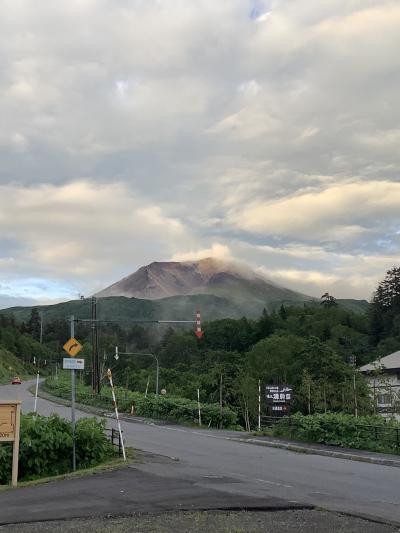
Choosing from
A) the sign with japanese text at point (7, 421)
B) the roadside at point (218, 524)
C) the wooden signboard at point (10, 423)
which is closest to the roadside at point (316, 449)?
the roadside at point (218, 524)

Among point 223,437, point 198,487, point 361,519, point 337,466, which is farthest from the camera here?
point 223,437

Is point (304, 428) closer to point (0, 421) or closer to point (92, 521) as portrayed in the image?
point (0, 421)

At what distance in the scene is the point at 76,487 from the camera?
12.2 meters

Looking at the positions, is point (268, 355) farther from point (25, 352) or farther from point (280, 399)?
point (25, 352)

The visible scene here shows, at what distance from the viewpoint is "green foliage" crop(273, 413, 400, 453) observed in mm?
21062

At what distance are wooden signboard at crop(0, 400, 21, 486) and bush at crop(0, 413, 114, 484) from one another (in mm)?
479

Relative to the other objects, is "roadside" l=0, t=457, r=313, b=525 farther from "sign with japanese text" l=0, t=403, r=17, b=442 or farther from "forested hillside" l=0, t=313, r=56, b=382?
"forested hillside" l=0, t=313, r=56, b=382

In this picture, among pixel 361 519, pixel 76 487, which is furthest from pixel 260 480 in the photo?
pixel 361 519

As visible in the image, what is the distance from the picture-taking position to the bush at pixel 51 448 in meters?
14.5

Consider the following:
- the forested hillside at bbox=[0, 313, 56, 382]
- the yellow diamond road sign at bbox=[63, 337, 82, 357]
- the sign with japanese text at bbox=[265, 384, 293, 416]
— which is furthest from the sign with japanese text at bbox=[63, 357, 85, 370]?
the forested hillside at bbox=[0, 313, 56, 382]

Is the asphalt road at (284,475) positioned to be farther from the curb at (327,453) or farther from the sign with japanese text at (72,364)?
the sign with japanese text at (72,364)

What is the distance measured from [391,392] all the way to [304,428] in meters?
4.45

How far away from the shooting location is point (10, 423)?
14016 millimetres

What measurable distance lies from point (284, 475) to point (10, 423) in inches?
264
